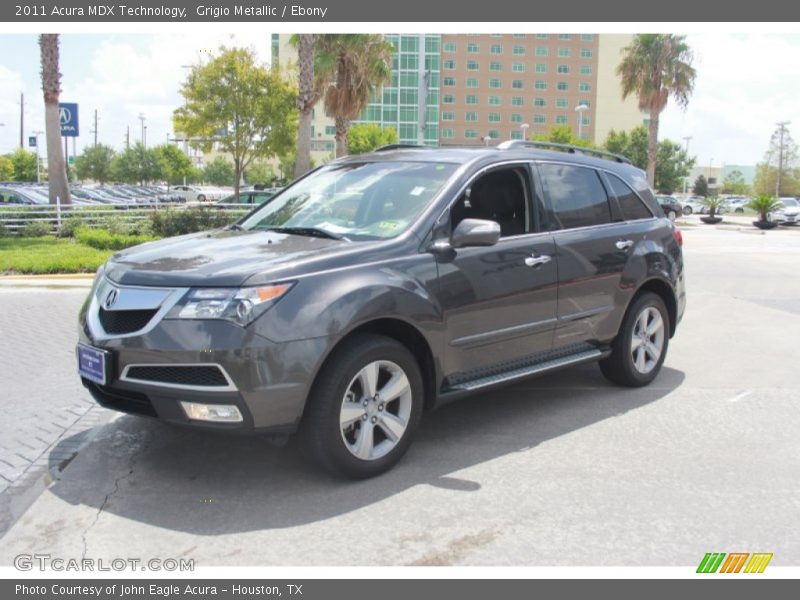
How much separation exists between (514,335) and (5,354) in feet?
16.4

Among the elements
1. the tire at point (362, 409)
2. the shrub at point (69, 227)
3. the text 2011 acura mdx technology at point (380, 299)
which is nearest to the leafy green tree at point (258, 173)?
the shrub at point (69, 227)

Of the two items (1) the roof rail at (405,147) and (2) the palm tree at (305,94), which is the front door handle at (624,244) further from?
(2) the palm tree at (305,94)

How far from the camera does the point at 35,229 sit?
733 inches

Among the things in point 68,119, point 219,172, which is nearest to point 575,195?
point 68,119

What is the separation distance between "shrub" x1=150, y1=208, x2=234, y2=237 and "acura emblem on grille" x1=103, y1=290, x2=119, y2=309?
13977 mm

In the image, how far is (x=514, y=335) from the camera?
5062 mm

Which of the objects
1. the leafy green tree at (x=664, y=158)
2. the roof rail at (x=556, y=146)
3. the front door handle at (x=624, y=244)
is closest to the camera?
the roof rail at (x=556, y=146)

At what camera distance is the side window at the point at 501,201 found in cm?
505

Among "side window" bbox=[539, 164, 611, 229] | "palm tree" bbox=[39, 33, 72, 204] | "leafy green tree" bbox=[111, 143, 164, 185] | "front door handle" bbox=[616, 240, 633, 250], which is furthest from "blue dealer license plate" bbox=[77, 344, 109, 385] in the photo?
"leafy green tree" bbox=[111, 143, 164, 185]

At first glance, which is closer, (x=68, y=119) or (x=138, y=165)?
(x=68, y=119)

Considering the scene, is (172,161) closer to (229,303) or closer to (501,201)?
(501,201)

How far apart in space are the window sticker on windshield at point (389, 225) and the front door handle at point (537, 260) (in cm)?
96

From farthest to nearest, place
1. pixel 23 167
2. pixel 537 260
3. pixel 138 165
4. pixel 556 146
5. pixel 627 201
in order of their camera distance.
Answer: pixel 23 167
pixel 138 165
pixel 627 201
pixel 556 146
pixel 537 260

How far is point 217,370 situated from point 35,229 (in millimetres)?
16879
